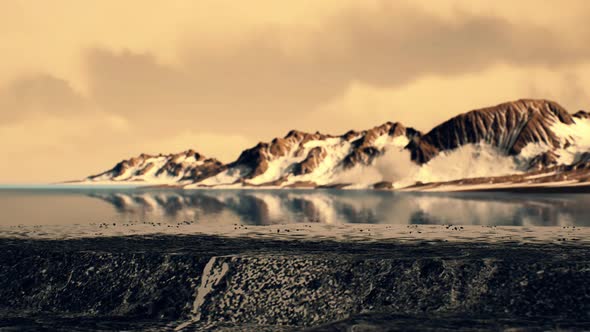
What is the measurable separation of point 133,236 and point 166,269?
1987cm

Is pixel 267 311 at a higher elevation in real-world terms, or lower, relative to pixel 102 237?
lower

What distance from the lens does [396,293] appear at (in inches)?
1532

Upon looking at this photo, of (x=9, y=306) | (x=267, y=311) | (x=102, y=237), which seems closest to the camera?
(x=267, y=311)

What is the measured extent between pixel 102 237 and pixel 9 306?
19.3 metres

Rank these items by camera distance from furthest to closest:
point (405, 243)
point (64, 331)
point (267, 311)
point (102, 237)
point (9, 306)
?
1. point (102, 237)
2. point (405, 243)
3. point (9, 306)
4. point (267, 311)
5. point (64, 331)

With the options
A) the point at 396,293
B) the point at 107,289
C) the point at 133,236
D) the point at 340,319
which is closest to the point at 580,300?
the point at 396,293

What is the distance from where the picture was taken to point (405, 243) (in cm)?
5419

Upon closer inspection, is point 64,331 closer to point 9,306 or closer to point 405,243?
point 9,306

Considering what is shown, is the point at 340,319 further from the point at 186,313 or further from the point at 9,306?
the point at 9,306

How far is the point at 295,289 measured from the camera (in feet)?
131

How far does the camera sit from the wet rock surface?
119 feet

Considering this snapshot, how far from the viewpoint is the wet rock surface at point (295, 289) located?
3638 centimetres

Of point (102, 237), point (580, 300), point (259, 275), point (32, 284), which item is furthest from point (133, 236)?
point (580, 300)

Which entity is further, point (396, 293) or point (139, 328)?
point (396, 293)
